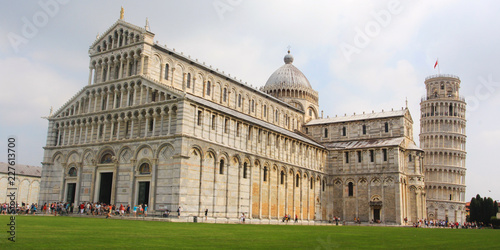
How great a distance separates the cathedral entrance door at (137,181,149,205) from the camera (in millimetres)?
39562

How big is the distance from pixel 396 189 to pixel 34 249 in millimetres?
53057

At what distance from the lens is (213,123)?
42.0 metres

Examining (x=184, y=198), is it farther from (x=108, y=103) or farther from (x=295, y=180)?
(x=295, y=180)

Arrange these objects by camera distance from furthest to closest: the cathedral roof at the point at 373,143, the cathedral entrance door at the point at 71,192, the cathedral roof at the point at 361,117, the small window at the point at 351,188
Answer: the cathedral roof at the point at 361,117 < the small window at the point at 351,188 < the cathedral roof at the point at 373,143 < the cathedral entrance door at the point at 71,192

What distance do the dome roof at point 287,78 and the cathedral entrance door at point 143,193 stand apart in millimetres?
38034

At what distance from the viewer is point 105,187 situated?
43250mm

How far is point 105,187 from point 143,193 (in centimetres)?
578

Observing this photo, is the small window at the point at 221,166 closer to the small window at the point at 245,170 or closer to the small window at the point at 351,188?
the small window at the point at 245,170

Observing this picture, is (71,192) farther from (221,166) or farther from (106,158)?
(221,166)

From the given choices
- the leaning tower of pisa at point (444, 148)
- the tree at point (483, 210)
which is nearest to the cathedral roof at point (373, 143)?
the leaning tower of pisa at point (444, 148)

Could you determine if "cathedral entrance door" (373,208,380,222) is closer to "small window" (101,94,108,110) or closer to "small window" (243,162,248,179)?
"small window" (243,162,248,179)

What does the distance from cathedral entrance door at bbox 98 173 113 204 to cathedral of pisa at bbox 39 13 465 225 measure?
0.33ft

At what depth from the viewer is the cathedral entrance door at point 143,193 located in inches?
1558

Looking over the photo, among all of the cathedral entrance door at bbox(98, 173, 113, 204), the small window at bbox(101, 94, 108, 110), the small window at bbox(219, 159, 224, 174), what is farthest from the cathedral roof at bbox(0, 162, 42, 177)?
the small window at bbox(219, 159, 224, 174)
